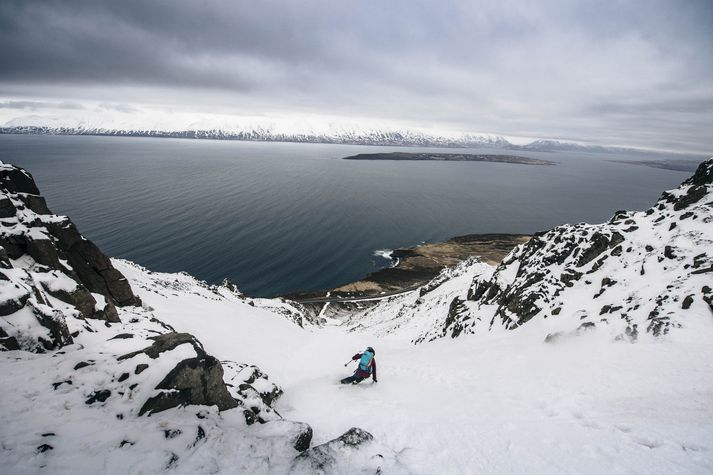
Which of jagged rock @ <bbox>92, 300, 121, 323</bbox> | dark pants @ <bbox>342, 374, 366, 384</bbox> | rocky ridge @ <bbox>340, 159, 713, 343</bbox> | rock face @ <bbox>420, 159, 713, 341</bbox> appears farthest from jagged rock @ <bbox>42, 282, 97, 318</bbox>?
rock face @ <bbox>420, 159, 713, 341</bbox>

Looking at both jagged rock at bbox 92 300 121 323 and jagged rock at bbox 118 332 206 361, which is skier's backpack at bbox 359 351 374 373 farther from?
jagged rock at bbox 92 300 121 323

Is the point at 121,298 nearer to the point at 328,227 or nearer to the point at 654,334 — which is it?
the point at 654,334

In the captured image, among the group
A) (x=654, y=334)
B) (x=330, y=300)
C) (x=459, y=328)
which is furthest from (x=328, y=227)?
(x=654, y=334)

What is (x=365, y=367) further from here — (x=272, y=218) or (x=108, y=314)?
(x=272, y=218)

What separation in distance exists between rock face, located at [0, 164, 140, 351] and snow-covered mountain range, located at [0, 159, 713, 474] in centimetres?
7

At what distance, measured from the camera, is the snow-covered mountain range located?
769 centimetres

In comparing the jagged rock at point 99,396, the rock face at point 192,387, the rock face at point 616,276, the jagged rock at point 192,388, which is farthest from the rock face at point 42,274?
the rock face at point 616,276

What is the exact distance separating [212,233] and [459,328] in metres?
82.3

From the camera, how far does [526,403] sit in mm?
11508

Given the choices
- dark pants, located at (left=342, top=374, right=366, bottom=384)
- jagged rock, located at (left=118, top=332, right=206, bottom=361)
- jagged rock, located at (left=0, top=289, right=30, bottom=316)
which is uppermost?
jagged rock, located at (left=0, top=289, right=30, bottom=316)

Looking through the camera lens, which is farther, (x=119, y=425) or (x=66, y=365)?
(x=66, y=365)

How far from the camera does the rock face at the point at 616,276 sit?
51.1 feet

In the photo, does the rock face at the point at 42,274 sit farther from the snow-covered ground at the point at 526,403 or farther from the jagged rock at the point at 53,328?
the snow-covered ground at the point at 526,403

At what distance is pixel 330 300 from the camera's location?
6512cm
